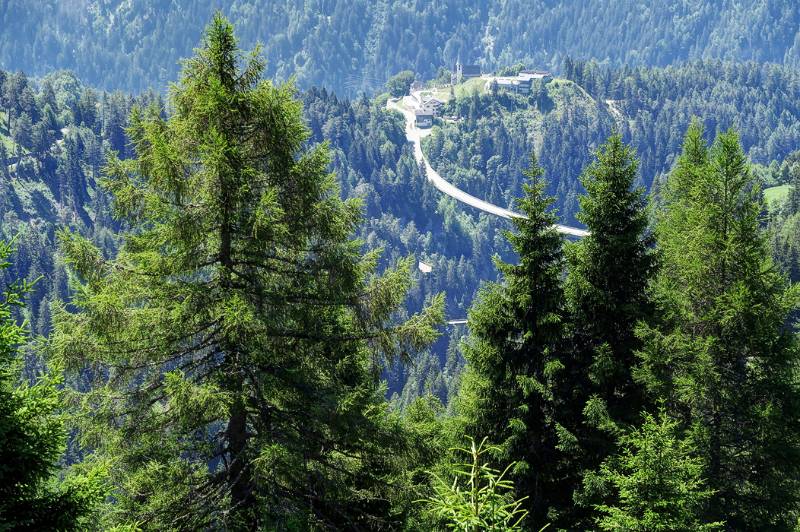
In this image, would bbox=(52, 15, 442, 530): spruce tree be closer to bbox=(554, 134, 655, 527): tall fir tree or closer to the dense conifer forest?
the dense conifer forest

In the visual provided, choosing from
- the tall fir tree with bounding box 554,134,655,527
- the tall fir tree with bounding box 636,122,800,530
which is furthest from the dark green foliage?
the tall fir tree with bounding box 636,122,800,530

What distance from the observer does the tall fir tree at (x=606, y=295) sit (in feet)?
61.0

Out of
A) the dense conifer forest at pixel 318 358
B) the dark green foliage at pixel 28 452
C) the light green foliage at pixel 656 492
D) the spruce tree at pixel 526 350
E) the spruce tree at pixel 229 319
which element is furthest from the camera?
the spruce tree at pixel 526 350

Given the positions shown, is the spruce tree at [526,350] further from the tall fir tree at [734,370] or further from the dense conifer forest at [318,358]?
the tall fir tree at [734,370]

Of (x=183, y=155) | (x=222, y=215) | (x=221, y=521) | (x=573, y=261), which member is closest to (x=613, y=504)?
(x=573, y=261)

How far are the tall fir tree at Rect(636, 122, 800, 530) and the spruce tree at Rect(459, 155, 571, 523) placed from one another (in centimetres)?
246

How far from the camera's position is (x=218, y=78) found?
1370cm

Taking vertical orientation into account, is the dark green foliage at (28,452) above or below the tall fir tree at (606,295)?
below

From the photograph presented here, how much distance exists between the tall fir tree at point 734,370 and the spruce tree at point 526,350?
2.46 meters

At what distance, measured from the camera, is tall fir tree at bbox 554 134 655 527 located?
18578 millimetres

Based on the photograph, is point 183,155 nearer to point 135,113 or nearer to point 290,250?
point 135,113

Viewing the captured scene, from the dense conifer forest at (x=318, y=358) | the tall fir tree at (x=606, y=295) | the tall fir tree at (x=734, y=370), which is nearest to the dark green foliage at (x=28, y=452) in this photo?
the dense conifer forest at (x=318, y=358)

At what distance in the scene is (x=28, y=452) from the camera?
9305mm

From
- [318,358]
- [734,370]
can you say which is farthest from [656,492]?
[318,358]
